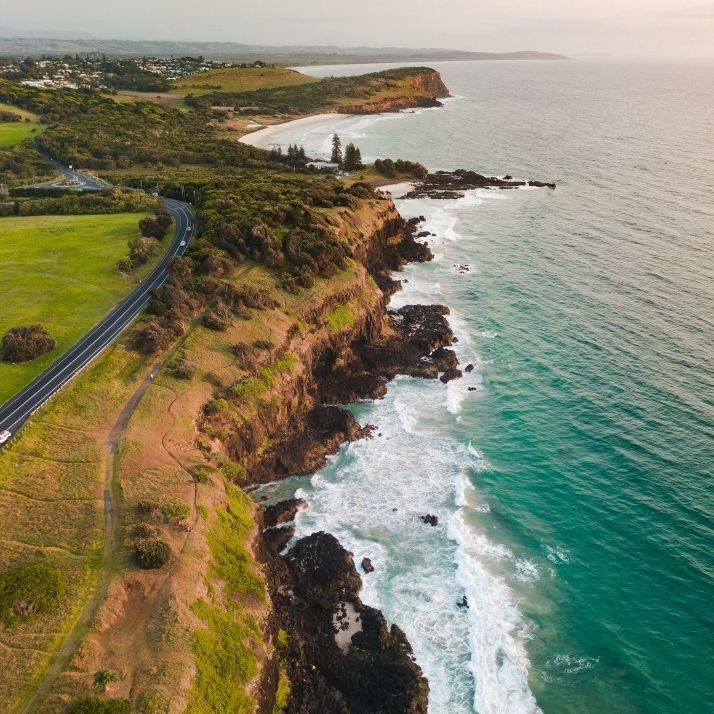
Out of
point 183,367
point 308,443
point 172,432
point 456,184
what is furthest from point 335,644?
point 456,184

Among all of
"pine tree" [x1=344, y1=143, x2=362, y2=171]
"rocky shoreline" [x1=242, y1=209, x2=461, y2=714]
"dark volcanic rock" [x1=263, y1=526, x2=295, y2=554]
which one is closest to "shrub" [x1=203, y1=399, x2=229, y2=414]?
"rocky shoreline" [x1=242, y1=209, x2=461, y2=714]

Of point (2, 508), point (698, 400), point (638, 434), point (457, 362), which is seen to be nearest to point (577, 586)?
point (638, 434)

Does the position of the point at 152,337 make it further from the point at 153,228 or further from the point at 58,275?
the point at 153,228

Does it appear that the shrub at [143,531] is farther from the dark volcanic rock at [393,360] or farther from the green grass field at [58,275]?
the dark volcanic rock at [393,360]

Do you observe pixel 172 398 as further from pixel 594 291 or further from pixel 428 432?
pixel 594 291

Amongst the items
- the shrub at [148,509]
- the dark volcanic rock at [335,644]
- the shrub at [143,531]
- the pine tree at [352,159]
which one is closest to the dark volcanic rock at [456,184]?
the pine tree at [352,159]

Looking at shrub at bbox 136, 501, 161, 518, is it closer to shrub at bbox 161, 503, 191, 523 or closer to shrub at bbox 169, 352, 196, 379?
shrub at bbox 161, 503, 191, 523
